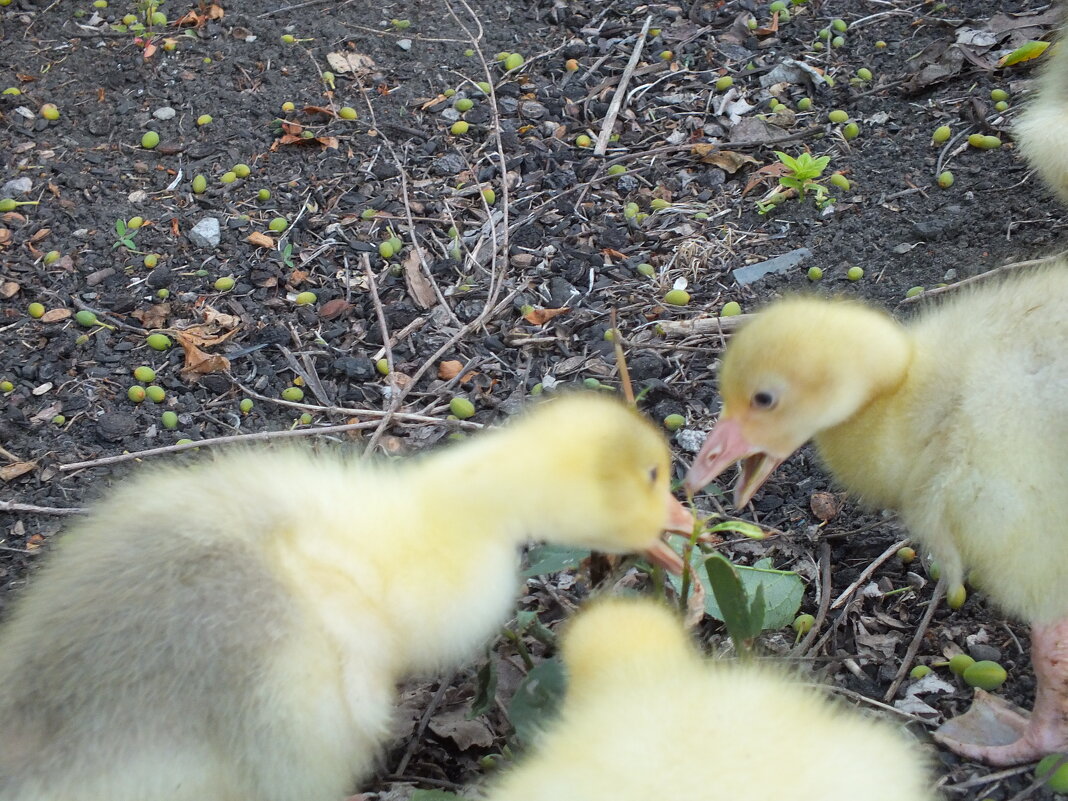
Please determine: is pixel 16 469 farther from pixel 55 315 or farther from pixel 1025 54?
pixel 1025 54

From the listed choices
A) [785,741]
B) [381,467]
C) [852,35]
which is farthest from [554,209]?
[785,741]

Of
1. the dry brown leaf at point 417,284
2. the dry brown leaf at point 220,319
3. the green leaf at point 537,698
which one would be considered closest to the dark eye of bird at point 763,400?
the green leaf at point 537,698

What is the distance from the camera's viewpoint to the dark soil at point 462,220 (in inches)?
138

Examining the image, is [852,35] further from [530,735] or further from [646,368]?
[530,735]

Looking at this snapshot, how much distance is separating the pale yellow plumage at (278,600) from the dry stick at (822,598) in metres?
0.66

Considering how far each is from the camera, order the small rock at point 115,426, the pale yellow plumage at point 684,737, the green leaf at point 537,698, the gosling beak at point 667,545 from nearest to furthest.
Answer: the pale yellow plumage at point 684,737, the green leaf at point 537,698, the gosling beak at point 667,545, the small rock at point 115,426

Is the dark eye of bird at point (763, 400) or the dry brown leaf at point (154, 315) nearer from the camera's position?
the dark eye of bird at point (763, 400)

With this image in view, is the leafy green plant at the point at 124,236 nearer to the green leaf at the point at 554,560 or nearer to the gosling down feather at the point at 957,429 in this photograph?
the green leaf at the point at 554,560

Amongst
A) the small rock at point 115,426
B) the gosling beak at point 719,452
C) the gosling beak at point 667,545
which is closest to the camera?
the gosling beak at point 667,545

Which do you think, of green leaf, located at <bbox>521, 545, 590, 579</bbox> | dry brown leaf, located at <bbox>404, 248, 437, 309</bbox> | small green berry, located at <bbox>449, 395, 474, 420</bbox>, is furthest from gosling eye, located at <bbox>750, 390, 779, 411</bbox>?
dry brown leaf, located at <bbox>404, 248, 437, 309</bbox>

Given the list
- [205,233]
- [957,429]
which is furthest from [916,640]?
[205,233]

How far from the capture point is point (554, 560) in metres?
2.71

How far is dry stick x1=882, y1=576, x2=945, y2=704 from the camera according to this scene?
2828mm

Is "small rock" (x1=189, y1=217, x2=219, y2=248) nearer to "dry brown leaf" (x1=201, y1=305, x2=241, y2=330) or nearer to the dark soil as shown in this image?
the dark soil
